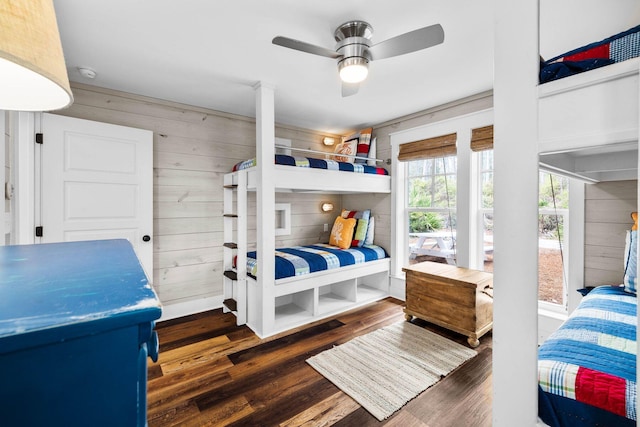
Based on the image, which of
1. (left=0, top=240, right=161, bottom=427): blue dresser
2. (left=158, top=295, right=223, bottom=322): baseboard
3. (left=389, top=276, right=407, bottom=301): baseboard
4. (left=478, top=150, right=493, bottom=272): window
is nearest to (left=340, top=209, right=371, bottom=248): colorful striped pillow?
(left=389, top=276, right=407, bottom=301): baseboard

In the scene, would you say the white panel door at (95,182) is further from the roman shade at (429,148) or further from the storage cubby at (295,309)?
the roman shade at (429,148)

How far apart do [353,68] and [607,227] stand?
7.57ft

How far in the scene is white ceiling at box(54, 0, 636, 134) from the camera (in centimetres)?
166

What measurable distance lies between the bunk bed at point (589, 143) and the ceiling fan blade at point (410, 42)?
80 centimetres

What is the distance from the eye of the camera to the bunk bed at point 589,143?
71 cm

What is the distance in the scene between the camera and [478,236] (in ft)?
10.2

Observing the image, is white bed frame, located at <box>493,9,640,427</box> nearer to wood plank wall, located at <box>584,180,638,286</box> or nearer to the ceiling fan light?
the ceiling fan light

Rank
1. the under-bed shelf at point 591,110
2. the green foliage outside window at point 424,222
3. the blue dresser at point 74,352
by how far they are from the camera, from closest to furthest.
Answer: the blue dresser at point 74,352 < the under-bed shelf at point 591,110 < the green foliage outside window at point 424,222

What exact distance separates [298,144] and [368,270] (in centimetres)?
202

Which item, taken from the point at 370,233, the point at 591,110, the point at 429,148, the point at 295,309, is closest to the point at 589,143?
the point at 591,110

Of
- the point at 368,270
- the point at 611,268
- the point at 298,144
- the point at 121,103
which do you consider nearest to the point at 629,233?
the point at 611,268

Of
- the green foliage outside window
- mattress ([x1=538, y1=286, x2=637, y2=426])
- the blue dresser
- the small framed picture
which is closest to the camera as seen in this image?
the blue dresser

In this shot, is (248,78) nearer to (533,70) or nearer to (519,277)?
(533,70)

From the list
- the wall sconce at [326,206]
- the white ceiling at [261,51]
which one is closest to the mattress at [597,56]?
the white ceiling at [261,51]
